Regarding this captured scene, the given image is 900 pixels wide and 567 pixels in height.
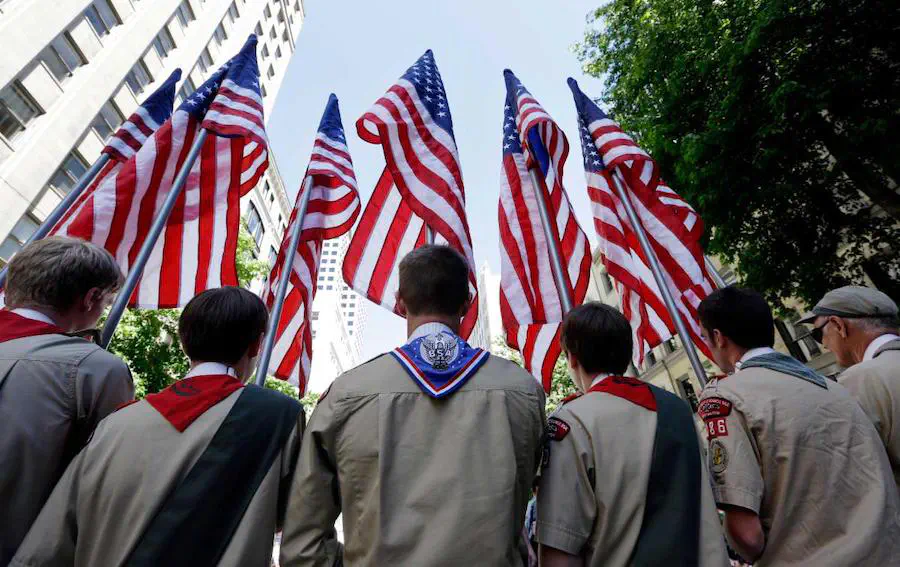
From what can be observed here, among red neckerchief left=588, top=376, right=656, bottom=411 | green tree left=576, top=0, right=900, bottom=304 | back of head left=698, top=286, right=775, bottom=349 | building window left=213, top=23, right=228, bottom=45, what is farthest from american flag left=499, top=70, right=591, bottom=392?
building window left=213, top=23, right=228, bottom=45

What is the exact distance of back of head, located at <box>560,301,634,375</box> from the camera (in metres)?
2.14

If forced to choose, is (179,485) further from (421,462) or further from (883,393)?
(883,393)

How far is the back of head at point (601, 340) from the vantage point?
214cm

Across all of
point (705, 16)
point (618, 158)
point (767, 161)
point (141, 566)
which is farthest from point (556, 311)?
point (705, 16)

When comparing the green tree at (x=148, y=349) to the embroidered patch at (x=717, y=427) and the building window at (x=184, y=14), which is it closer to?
the embroidered patch at (x=717, y=427)

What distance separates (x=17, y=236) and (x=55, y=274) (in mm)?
15326

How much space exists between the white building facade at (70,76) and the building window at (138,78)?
0.04 m

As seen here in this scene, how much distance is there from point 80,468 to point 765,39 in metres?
11.7

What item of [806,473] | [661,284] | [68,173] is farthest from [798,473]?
[68,173]

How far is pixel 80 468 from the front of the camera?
1629mm

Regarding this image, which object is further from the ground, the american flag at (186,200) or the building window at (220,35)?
the building window at (220,35)

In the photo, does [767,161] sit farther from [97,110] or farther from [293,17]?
[293,17]

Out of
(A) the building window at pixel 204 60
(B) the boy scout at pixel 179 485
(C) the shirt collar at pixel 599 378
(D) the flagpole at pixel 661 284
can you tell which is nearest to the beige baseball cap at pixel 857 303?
(D) the flagpole at pixel 661 284

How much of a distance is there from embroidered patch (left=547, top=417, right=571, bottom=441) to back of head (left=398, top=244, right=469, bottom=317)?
615mm
